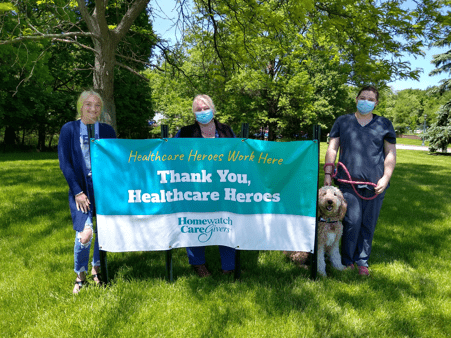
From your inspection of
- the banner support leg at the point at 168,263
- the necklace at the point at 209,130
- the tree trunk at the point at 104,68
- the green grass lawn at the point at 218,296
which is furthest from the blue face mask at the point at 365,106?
the tree trunk at the point at 104,68

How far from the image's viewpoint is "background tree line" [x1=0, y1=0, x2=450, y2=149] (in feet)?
20.7

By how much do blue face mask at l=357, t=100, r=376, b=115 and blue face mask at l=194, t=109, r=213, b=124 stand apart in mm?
1753

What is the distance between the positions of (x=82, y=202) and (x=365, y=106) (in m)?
3.27

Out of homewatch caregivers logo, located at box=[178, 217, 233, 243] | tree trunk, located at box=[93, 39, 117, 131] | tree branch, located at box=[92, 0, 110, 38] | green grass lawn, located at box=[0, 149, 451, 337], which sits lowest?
green grass lawn, located at box=[0, 149, 451, 337]

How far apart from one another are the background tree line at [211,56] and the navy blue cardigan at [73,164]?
2.07 m

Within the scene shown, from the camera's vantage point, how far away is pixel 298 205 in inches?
130

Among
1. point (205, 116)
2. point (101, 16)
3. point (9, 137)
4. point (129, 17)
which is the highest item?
point (129, 17)

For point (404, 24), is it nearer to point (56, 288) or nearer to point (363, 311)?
point (363, 311)

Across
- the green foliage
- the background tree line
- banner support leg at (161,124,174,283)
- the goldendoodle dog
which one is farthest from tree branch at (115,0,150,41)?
the green foliage

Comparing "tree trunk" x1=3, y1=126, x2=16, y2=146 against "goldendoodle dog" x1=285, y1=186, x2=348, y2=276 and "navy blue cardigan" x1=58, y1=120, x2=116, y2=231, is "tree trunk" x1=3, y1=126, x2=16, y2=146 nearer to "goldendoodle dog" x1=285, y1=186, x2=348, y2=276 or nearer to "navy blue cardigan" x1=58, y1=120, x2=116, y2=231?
"navy blue cardigan" x1=58, y1=120, x2=116, y2=231

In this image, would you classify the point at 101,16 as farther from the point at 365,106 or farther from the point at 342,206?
the point at 342,206

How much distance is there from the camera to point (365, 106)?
347 cm

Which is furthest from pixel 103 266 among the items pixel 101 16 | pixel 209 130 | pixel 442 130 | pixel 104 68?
pixel 442 130

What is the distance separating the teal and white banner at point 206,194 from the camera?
3.17 metres
